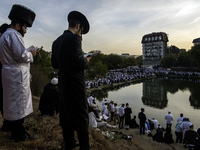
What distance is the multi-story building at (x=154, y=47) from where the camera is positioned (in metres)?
71.8

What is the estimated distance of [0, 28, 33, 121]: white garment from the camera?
1.94 meters

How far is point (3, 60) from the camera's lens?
1.97 meters

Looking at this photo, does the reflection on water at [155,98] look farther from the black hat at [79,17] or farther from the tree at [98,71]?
the black hat at [79,17]

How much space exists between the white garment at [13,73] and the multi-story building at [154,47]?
7659 cm

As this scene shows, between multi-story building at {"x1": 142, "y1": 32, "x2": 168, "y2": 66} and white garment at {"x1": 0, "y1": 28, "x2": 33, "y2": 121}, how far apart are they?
7659 cm

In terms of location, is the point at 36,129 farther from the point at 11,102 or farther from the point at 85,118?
the point at 85,118

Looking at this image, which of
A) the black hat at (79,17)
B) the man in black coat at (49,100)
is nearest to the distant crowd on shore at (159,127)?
the man in black coat at (49,100)

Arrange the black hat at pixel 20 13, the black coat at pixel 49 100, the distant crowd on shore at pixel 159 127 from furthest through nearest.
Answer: the distant crowd on shore at pixel 159 127, the black coat at pixel 49 100, the black hat at pixel 20 13

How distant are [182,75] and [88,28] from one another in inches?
1722

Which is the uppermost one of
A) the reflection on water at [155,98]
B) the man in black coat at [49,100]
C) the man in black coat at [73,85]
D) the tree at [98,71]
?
the tree at [98,71]

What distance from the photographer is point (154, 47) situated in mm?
73750

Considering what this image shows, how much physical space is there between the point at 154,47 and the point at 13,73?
259 feet

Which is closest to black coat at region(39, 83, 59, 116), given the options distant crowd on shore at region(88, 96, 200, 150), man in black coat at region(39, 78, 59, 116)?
man in black coat at region(39, 78, 59, 116)

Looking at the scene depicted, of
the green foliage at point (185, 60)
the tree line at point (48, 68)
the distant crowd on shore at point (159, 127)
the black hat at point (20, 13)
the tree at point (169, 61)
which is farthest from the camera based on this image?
the tree at point (169, 61)
